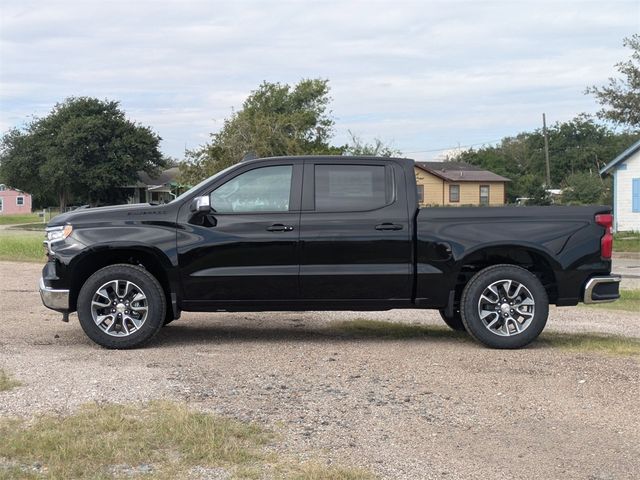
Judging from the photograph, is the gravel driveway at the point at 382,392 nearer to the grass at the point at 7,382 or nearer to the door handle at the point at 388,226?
the grass at the point at 7,382

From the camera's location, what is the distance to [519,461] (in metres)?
4.54

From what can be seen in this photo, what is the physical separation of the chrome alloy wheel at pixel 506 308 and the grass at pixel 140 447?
3.35 meters

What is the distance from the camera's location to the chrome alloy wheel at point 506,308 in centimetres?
764

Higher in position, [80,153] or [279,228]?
[80,153]

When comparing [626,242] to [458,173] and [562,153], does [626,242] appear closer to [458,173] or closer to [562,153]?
[458,173]

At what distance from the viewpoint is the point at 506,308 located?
7.66 meters

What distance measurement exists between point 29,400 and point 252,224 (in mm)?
2765

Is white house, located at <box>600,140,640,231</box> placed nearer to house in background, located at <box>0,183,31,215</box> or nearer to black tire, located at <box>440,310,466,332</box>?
black tire, located at <box>440,310,466,332</box>

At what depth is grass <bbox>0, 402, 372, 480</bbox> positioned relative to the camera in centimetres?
424

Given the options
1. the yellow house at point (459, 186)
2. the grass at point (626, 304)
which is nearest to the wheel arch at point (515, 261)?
the grass at point (626, 304)

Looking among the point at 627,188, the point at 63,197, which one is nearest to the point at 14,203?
the point at 63,197

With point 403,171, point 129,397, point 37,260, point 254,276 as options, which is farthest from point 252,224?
point 37,260

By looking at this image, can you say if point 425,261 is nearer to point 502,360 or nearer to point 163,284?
point 502,360

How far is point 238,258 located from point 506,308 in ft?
8.68
